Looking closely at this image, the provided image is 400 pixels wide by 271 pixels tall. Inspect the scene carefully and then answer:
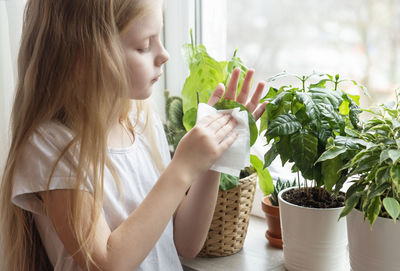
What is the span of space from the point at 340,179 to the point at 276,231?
39cm

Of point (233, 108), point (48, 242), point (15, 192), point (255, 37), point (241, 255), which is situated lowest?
point (241, 255)

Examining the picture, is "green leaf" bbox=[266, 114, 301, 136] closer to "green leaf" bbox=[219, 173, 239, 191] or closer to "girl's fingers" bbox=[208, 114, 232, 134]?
"girl's fingers" bbox=[208, 114, 232, 134]

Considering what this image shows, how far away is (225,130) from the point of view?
2.94 feet

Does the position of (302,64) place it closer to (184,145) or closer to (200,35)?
(200,35)

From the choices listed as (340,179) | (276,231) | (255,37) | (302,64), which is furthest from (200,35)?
(340,179)

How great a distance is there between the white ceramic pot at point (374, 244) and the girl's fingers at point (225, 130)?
28 centimetres

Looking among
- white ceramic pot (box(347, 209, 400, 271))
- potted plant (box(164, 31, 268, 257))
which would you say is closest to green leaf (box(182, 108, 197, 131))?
potted plant (box(164, 31, 268, 257))

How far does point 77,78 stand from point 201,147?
0.27m

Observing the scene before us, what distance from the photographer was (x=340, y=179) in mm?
870

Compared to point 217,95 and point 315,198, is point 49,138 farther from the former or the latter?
point 315,198

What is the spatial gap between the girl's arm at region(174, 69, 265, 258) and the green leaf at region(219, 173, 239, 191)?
2.2 inches

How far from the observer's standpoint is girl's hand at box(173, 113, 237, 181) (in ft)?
2.85

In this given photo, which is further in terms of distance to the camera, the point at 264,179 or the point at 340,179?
the point at 264,179

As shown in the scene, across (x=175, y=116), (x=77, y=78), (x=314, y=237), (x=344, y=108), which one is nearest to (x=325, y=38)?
(x=344, y=108)
